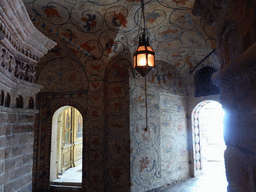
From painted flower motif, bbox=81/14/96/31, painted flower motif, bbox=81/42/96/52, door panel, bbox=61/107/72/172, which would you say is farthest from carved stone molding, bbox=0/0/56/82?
door panel, bbox=61/107/72/172

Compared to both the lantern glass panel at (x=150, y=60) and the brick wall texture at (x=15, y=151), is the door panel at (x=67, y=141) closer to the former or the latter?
the brick wall texture at (x=15, y=151)

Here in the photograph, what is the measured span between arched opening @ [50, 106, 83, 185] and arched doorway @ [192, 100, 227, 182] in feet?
15.2

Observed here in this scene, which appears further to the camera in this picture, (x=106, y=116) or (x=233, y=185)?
(x=106, y=116)

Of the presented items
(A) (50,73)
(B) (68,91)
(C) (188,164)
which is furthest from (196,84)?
(A) (50,73)

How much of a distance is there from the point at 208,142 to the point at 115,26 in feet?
30.1

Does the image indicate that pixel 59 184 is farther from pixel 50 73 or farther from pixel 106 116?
pixel 50 73

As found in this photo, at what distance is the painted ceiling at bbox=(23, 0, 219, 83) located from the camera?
429cm

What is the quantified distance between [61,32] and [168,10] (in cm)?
292

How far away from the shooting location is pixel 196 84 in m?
7.25

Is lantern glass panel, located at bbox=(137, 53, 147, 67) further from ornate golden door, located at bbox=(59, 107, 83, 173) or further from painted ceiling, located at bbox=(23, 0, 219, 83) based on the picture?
ornate golden door, located at bbox=(59, 107, 83, 173)

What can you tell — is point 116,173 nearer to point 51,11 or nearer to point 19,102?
point 19,102

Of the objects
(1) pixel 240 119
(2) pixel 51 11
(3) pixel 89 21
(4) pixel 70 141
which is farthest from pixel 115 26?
(4) pixel 70 141

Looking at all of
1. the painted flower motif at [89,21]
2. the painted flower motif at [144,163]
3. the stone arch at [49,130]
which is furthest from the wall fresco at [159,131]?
the painted flower motif at [89,21]

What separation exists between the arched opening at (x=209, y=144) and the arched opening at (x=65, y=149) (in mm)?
4642
